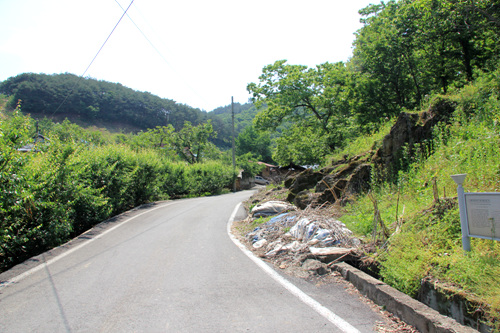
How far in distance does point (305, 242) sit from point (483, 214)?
3.48 meters

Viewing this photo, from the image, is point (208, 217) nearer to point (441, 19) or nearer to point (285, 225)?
point (285, 225)

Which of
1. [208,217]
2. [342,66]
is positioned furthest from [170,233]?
[342,66]

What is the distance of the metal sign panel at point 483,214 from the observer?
3.00 m

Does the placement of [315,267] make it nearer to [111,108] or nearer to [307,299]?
[307,299]

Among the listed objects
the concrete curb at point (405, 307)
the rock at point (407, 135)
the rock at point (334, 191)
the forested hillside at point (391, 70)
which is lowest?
the concrete curb at point (405, 307)

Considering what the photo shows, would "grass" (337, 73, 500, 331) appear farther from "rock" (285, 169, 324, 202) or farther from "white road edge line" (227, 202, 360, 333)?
"rock" (285, 169, 324, 202)

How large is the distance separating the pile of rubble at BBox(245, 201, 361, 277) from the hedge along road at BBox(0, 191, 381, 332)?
0.49 metres

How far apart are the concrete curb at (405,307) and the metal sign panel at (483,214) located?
984 mm

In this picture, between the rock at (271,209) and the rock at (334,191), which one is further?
the rock at (271,209)

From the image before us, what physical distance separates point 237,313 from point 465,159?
18.2 feet

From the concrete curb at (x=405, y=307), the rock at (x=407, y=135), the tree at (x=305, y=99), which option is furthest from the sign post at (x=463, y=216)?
the tree at (x=305, y=99)

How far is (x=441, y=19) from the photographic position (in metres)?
12.9

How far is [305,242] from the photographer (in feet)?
20.2

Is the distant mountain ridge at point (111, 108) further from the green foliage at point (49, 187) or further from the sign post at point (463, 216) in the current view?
the sign post at point (463, 216)
